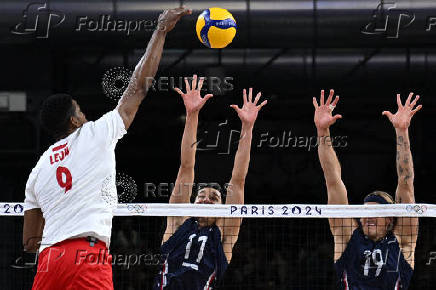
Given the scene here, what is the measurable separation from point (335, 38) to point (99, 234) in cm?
721

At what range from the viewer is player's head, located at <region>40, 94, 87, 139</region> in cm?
480

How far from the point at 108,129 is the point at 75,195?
1.52 feet

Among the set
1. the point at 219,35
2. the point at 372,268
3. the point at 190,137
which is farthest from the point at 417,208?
the point at 219,35

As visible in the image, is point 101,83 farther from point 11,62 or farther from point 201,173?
point 201,173

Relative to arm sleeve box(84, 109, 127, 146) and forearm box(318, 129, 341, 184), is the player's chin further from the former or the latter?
arm sleeve box(84, 109, 127, 146)

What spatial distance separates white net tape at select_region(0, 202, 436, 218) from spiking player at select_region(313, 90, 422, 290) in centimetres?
14

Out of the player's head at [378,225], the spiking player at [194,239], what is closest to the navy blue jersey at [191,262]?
the spiking player at [194,239]

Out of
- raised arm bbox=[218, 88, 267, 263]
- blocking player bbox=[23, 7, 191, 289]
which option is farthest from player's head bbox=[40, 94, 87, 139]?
raised arm bbox=[218, 88, 267, 263]

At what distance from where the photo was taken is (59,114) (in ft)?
15.8

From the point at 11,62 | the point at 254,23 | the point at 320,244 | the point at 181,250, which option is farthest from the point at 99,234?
the point at 320,244

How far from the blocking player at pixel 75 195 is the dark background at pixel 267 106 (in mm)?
6380

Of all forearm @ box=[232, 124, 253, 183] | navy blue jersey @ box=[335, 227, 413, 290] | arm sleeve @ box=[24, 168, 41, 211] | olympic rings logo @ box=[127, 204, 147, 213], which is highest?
forearm @ box=[232, 124, 253, 183]

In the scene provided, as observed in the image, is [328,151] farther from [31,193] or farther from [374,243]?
[31,193]

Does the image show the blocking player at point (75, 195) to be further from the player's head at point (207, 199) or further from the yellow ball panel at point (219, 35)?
the yellow ball panel at point (219, 35)
